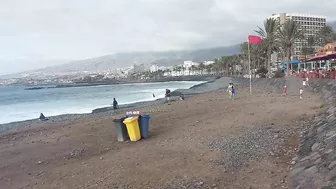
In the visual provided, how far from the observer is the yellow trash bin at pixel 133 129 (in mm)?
11615

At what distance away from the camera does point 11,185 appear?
8.24 meters

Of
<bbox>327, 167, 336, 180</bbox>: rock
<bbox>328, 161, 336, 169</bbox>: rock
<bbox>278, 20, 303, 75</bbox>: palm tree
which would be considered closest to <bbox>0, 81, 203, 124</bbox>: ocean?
<bbox>278, 20, 303, 75</bbox>: palm tree

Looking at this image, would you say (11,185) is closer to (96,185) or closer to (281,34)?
(96,185)

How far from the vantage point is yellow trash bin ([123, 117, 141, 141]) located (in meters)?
11.6

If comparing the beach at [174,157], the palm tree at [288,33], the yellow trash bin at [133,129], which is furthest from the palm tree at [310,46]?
the yellow trash bin at [133,129]

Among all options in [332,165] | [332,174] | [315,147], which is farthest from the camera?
[315,147]

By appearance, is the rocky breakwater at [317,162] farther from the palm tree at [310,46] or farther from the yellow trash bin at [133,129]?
the palm tree at [310,46]

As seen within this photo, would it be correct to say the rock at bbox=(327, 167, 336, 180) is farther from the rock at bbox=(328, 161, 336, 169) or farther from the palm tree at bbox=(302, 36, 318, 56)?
the palm tree at bbox=(302, 36, 318, 56)

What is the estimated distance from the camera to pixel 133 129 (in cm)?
1166

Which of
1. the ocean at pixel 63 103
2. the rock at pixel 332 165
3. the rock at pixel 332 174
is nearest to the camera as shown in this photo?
the rock at pixel 332 174

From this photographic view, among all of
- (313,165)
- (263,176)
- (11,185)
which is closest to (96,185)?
(11,185)

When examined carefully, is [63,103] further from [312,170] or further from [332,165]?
[332,165]

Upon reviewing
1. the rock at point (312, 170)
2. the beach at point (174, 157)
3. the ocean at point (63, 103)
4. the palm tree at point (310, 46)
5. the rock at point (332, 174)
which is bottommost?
the ocean at point (63, 103)

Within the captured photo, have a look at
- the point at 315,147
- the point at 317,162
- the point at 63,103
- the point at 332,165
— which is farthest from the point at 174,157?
the point at 63,103
